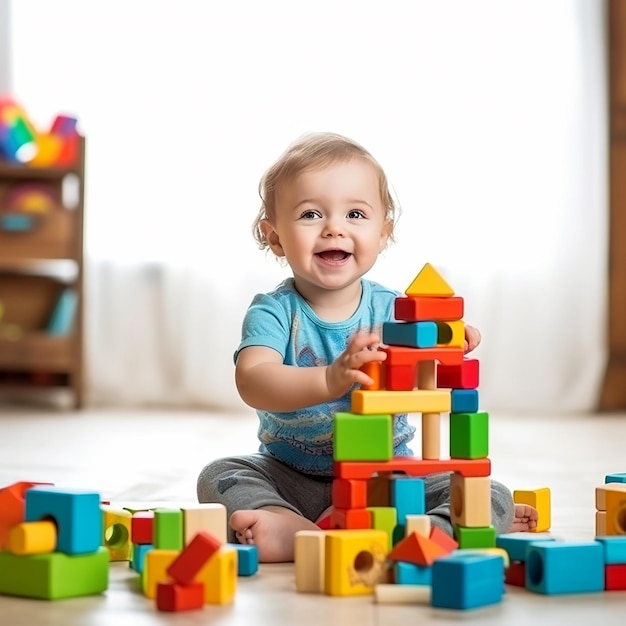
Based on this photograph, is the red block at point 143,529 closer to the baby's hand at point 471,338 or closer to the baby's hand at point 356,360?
the baby's hand at point 356,360

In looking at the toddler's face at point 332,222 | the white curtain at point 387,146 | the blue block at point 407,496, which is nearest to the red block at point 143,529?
the blue block at point 407,496

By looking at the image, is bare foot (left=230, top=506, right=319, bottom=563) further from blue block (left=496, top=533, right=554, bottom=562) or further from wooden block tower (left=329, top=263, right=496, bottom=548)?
blue block (left=496, top=533, right=554, bottom=562)

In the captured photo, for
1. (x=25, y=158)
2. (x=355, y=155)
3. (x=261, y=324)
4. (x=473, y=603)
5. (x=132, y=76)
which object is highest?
(x=132, y=76)

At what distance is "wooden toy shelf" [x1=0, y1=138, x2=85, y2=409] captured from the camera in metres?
3.02

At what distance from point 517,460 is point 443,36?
4.66 feet

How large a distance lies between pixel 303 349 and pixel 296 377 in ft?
0.46

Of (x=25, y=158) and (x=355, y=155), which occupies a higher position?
(x=25, y=158)

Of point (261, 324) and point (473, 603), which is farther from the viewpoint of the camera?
point (261, 324)

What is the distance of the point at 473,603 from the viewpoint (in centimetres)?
89

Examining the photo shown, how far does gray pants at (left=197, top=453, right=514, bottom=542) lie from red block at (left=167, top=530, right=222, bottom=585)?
27 centimetres

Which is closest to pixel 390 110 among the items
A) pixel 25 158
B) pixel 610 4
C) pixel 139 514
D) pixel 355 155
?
pixel 610 4

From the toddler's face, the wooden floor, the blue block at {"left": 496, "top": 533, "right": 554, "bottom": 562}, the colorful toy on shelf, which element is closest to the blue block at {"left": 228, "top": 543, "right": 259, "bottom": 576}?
the wooden floor

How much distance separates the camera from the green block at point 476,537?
1027mm

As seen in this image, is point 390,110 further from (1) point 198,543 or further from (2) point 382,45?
(1) point 198,543
